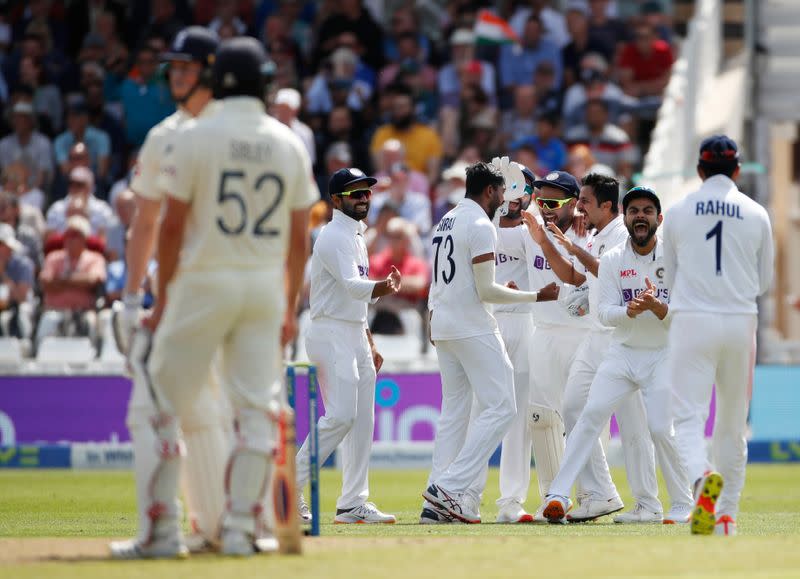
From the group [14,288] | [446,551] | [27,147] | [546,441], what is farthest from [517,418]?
[27,147]

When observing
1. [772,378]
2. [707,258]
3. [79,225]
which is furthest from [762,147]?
[707,258]

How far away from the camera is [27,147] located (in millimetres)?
20359

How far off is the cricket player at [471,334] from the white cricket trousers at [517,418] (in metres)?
0.39

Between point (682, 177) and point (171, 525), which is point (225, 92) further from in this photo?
point (682, 177)

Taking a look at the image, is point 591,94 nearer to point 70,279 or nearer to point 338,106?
point 338,106

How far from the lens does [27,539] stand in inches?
342

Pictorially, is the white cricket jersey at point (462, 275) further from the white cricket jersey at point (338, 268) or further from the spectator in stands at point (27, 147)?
the spectator in stands at point (27, 147)

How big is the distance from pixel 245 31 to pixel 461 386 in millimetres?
11881

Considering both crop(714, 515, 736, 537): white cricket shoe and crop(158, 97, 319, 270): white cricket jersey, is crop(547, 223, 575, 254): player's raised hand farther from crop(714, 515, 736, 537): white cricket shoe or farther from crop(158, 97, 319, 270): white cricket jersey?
crop(158, 97, 319, 270): white cricket jersey

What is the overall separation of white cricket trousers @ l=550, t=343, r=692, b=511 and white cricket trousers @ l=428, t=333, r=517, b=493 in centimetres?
51

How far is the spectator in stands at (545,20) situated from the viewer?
21.3 metres

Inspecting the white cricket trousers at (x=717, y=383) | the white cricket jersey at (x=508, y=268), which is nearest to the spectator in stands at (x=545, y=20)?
the white cricket jersey at (x=508, y=268)

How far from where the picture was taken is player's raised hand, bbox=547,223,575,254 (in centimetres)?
1112

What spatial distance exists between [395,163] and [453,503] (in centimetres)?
850
